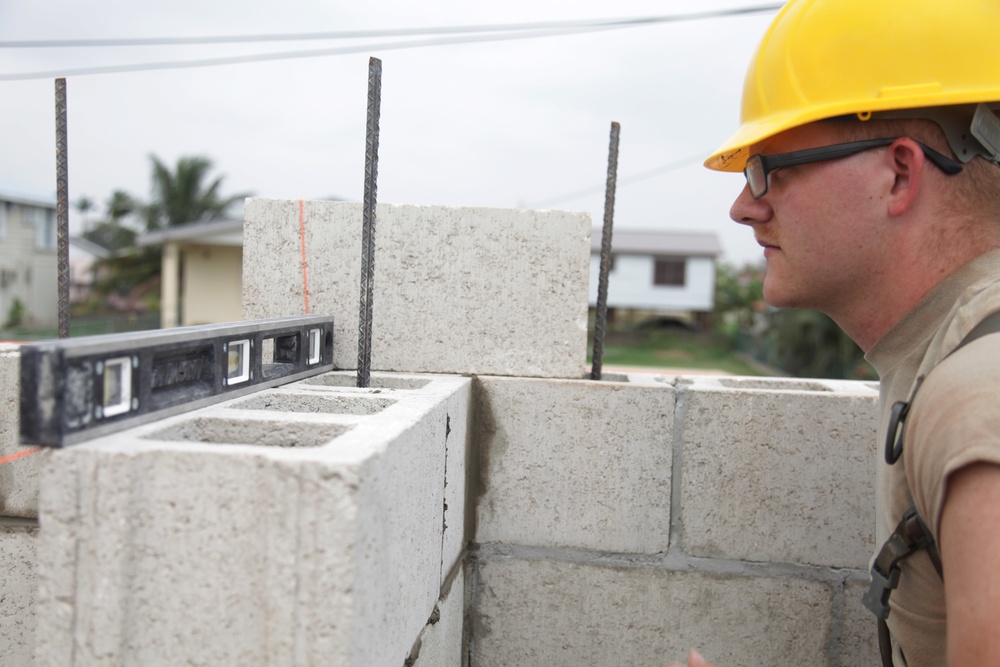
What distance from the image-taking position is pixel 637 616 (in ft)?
8.90

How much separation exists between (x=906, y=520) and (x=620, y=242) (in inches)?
1700

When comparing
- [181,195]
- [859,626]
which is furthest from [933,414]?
[181,195]

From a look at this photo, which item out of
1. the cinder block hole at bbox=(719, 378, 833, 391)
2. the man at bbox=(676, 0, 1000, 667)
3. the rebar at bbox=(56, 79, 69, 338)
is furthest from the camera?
the cinder block hole at bbox=(719, 378, 833, 391)

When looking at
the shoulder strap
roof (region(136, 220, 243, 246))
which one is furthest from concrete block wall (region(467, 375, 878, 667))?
roof (region(136, 220, 243, 246))

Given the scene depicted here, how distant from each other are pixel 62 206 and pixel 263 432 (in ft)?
4.66

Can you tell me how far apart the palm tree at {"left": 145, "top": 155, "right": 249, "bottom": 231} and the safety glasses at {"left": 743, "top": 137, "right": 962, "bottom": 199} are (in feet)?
148

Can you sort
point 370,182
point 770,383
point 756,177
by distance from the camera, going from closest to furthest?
point 756,177 → point 370,182 → point 770,383

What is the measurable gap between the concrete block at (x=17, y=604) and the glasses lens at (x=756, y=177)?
7.68 ft

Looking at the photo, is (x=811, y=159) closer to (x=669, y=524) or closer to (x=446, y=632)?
(x=669, y=524)

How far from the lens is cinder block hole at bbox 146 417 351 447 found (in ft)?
5.45

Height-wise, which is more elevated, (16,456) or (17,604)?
(16,456)

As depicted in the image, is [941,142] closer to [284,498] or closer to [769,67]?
[769,67]

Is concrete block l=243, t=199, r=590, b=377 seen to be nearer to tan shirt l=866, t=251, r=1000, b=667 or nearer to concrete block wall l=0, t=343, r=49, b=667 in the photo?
concrete block wall l=0, t=343, r=49, b=667

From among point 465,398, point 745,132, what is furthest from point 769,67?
point 465,398
